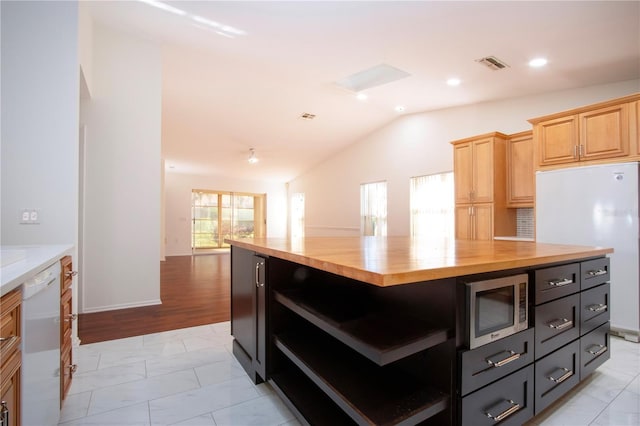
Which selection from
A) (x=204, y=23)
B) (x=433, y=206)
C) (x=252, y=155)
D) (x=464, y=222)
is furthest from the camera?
(x=252, y=155)

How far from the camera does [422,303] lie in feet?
3.95

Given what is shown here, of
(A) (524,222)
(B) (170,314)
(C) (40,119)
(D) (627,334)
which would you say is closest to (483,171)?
(A) (524,222)

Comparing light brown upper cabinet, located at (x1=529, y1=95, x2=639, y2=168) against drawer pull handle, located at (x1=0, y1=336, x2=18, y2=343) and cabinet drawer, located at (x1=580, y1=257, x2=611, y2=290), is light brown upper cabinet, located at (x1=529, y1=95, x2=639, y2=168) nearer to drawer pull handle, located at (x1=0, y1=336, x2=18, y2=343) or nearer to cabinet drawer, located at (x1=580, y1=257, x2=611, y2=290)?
cabinet drawer, located at (x1=580, y1=257, x2=611, y2=290)

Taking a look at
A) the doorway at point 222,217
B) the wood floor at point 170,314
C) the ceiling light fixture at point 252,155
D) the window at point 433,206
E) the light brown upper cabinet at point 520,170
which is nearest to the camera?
the wood floor at point 170,314

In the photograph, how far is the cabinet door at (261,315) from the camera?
1692mm

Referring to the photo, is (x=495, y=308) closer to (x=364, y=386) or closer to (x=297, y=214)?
(x=364, y=386)

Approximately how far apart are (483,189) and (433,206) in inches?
54.7

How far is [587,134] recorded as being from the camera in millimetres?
2924

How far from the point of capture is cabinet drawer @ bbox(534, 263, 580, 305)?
139 centimetres

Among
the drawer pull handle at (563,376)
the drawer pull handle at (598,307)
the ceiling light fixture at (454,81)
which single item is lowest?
the drawer pull handle at (563,376)

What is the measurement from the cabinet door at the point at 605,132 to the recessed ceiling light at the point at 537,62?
686 millimetres

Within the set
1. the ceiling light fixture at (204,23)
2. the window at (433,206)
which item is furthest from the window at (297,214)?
the ceiling light fixture at (204,23)

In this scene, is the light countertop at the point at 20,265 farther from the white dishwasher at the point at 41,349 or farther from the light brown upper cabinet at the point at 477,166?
the light brown upper cabinet at the point at 477,166

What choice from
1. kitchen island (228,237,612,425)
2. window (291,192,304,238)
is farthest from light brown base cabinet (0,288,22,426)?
window (291,192,304,238)
